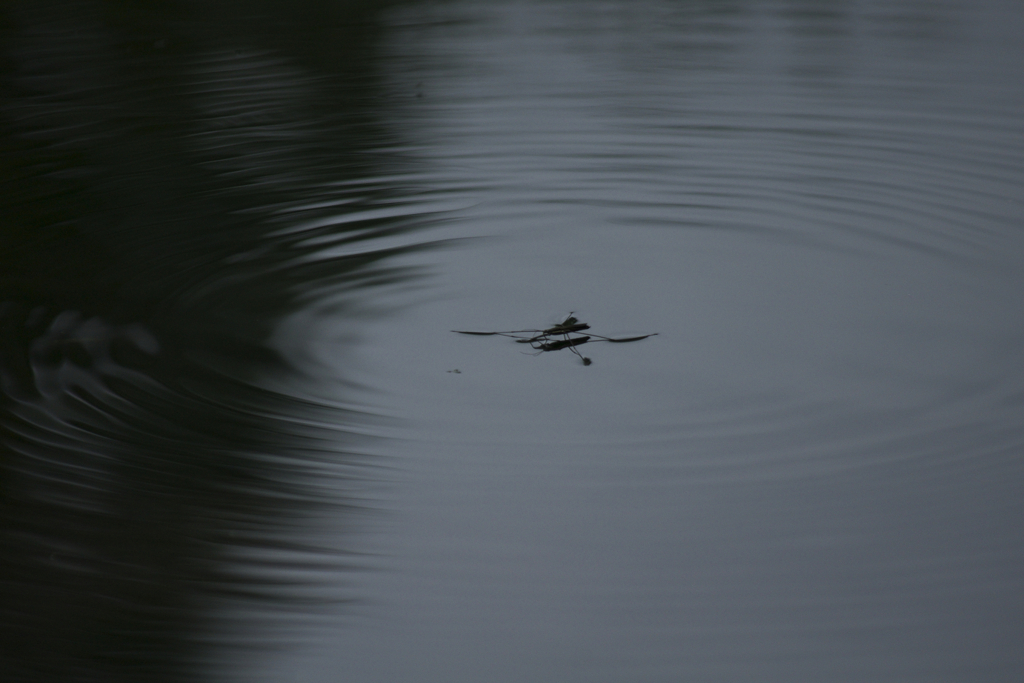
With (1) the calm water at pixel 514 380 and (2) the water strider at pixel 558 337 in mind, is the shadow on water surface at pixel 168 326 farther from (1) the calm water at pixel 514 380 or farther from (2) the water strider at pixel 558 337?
(2) the water strider at pixel 558 337

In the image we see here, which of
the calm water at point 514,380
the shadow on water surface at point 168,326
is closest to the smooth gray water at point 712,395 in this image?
the calm water at point 514,380

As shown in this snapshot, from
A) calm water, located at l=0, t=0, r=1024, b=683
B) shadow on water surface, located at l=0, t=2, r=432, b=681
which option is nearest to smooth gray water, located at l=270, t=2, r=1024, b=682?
calm water, located at l=0, t=0, r=1024, b=683

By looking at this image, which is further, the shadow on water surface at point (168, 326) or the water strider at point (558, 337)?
the water strider at point (558, 337)

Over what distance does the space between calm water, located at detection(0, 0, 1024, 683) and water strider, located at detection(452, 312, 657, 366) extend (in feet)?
0.06

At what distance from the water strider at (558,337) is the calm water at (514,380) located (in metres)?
0.02

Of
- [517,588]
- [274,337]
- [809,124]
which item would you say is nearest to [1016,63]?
[809,124]

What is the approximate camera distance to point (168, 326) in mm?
1246

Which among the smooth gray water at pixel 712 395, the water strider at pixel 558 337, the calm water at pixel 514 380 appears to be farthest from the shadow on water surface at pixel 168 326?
the water strider at pixel 558 337

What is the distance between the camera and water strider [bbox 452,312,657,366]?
3.88ft

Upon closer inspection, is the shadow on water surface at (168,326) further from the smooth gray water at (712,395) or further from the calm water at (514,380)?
the smooth gray water at (712,395)

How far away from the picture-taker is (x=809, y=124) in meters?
1.93

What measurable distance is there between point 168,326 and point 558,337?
0.48 metres

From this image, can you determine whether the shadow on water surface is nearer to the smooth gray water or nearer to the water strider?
the smooth gray water

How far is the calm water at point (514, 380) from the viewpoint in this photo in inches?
→ 30.7
